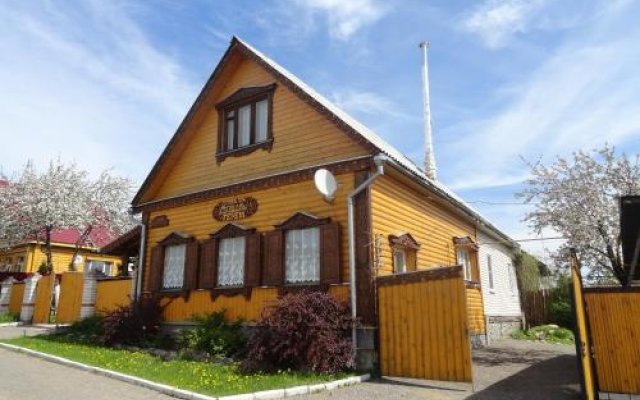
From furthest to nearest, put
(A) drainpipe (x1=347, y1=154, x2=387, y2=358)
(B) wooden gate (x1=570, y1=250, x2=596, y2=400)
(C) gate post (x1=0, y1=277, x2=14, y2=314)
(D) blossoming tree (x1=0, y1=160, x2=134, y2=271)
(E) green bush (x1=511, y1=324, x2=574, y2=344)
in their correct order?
(D) blossoming tree (x1=0, y1=160, x2=134, y2=271), (C) gate post (x1=0, y1=277, x2=14, y2=314), (E) green bush (x1=511, y1=324, x2=574, y2=344), (A) drainpipe (x1=347, y1=154, x2=387, y2=358), (B) wooden gate (x1=570, y1=250, x2=596, y2=400)

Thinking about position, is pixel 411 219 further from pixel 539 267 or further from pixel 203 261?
pixel 539 267

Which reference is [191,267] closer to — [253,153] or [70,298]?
[253,153]

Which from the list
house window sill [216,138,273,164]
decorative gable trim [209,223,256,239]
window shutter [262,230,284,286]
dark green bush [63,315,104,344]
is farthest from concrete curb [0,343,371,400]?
house window sill [216,138,273,164]

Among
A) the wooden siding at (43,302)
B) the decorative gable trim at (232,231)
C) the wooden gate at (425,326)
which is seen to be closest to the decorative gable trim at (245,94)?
the decorative gable trim at (232,231)

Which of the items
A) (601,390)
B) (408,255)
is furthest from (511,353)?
(601,390)

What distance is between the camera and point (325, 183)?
→ 446 inches

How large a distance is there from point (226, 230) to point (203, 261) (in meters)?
1.23

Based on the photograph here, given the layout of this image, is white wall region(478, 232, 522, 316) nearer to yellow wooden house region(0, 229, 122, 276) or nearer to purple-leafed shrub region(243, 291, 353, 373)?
purple-leafed shrub region(243, 291, 353, 373)

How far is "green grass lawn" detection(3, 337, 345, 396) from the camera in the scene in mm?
8570

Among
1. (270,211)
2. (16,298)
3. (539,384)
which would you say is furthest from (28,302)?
(539,384)

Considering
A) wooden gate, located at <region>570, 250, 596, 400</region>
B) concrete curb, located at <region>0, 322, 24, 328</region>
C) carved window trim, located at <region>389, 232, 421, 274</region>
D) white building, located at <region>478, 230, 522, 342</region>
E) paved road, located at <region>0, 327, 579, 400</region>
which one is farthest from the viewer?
concrete curb, located at <region>0, 322, 24, 328</region>

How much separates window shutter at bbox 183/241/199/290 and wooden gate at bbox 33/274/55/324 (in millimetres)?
8829

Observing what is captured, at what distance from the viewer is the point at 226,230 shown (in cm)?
1379

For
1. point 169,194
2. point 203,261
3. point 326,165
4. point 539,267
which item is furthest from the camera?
point 539,267
